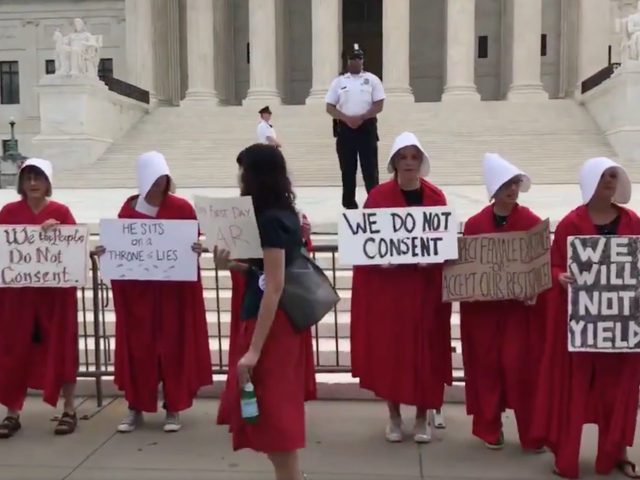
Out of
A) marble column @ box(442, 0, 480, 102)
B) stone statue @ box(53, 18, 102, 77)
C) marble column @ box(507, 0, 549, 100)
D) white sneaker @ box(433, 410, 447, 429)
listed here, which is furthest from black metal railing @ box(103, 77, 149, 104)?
white sneaker @ box(433, 410, 447, 429)

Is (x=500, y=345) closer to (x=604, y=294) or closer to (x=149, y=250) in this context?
(x=604, y=294)

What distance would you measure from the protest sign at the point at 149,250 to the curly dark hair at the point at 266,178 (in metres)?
1.90

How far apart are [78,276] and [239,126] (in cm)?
2430

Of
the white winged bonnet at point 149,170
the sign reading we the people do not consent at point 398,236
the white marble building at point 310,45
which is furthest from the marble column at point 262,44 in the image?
the sign reading we the people do not consent at point 398,236

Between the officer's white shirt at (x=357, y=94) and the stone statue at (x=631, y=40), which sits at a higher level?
the stone statue at (x=631, y=40)

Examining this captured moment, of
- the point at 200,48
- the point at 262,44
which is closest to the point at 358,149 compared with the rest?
the point at 262,44

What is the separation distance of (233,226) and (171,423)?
7.22 feet

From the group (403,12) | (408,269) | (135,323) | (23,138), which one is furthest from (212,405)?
(23,138)

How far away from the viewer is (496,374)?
5.20 m

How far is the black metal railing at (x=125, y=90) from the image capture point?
29.5 metres

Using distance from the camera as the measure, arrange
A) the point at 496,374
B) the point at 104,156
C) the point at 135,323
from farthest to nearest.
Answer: the point at 104,156
the point at 135,323
the point at 496,374

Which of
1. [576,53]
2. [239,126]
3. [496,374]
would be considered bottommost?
[496,374]

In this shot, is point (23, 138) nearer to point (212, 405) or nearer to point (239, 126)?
point (239, 126)

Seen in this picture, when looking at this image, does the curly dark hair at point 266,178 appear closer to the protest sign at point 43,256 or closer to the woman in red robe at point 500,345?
the woman in red robe at point 500,345
